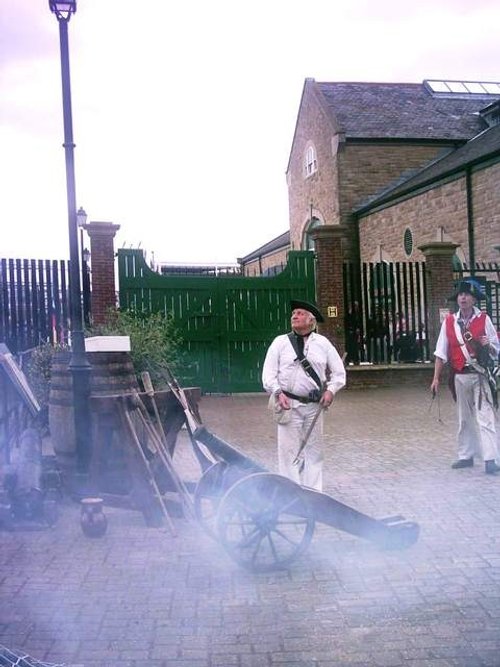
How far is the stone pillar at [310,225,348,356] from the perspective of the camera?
14680mm

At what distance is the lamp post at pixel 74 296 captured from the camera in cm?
570

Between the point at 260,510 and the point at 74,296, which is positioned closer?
the point at 260,510

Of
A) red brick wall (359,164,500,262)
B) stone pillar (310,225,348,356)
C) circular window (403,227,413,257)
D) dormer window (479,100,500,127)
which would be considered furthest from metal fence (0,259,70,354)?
dormer window (479,100,500,127)

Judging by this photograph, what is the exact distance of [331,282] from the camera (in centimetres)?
1474

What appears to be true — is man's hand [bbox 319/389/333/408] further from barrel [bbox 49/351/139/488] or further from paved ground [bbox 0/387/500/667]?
barrel [bbox 49/351/139/488]

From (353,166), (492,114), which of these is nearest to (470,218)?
(353,166)

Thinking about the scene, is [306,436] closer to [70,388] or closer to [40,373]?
[70,388]

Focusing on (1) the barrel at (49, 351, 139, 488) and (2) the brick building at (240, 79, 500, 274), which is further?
(2) the brick building at (240, 79, 500, 274)

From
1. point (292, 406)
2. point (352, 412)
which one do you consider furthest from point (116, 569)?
point (352, 412)

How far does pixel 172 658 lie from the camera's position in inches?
129

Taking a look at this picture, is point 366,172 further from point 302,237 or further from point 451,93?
point 451,93

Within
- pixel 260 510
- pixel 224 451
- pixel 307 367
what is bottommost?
pixel 260 510

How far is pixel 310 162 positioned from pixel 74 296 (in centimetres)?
2655

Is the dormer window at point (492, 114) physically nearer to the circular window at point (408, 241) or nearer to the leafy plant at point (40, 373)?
the circular window at point (408, 241)
